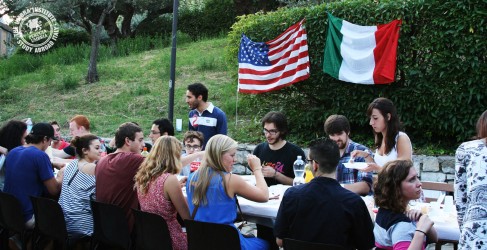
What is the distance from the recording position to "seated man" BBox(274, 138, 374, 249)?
3645 millimetres

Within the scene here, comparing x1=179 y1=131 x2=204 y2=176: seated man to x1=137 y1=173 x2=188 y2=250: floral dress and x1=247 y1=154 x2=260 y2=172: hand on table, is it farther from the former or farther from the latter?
x1=137 y1=173 x2=188 y2=250: floral dress

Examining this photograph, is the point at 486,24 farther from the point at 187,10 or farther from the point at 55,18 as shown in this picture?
the point at 187,10

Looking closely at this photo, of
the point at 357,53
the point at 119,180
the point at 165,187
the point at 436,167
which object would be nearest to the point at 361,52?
the point at 357,53

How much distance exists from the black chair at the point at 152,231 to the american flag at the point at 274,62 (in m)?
5.42

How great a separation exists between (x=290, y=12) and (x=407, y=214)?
656 cm

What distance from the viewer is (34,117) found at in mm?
13531

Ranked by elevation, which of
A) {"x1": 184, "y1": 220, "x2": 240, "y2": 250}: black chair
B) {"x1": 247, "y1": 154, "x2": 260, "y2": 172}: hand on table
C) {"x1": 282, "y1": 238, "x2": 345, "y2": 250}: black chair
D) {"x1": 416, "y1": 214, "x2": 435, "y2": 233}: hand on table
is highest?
{"x1": 247, "y1": 154, "x2": 260, "y2": 172}: hand on table

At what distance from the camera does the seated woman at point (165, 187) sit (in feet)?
15.1

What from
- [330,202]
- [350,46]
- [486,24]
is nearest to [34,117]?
[350,46]

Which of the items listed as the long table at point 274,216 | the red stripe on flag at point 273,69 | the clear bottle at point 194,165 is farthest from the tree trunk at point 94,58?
the long table at point 274,216

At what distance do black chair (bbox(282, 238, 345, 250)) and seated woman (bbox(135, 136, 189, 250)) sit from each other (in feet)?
3.93

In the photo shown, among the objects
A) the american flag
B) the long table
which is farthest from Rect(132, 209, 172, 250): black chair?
the american flag

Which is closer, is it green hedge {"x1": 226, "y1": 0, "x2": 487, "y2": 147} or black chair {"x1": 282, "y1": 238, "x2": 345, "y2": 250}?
black chair {"x1": 282, "y1": 238, "x2": 345, "y2": 250}

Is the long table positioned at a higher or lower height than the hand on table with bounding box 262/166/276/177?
lower
